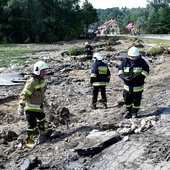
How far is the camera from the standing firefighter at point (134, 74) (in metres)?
8.05

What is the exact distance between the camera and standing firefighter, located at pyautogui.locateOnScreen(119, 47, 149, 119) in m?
8.05

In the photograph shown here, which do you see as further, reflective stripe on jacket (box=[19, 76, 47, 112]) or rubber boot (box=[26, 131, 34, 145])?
rubber boot (box=[26, 131, 34, 145])

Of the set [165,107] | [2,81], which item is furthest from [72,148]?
[2,81]

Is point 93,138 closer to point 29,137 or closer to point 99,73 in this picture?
point 29,137

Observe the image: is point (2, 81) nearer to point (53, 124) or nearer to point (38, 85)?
point (53, 124)

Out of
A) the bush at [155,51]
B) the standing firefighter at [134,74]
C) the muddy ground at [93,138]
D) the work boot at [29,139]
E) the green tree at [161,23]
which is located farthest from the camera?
the green tree at [161,23]

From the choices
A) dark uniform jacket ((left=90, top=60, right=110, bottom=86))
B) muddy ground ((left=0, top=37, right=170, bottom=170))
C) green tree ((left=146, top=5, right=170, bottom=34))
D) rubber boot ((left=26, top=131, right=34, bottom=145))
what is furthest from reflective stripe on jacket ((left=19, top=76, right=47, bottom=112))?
green tree ((left=146, top=5, right=170, bottom=34))

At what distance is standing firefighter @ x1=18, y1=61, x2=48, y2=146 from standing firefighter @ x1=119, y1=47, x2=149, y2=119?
211 centimetres

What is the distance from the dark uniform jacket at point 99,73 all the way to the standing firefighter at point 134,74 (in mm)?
1535

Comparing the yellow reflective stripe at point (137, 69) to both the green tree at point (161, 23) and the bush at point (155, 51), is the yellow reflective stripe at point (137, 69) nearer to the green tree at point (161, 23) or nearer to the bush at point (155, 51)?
the bush at point (155, 51)

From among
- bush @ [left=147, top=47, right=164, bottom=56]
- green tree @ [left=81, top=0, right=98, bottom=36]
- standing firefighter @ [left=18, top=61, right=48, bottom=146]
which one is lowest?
bush @ [left=147, top=47, right=164, bottom=56]

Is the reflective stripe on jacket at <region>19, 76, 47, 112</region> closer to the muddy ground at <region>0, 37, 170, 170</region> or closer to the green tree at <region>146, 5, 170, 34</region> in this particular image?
the muddy ground at <region>0, 37, 170, 170</region>

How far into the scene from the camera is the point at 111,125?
753 cm

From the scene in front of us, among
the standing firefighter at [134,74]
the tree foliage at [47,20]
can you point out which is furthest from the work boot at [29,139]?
the tree foliage at [47,20]
